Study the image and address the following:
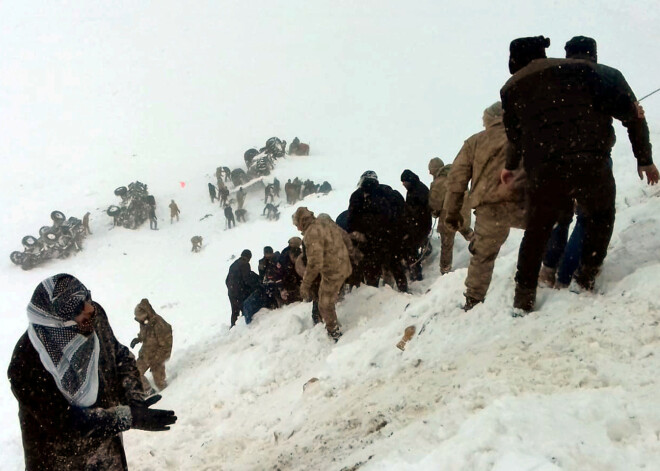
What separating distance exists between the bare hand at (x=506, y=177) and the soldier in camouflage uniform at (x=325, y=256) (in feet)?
7.57

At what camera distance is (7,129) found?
42281 millimetres

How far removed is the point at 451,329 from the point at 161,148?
3658cm

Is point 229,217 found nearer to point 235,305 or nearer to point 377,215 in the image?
point 235,305

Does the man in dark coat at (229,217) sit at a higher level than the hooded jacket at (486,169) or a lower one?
lower

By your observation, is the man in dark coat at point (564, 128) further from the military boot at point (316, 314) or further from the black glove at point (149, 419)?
Result: the military boot at point (316, 314)

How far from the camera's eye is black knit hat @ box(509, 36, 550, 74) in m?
2.84

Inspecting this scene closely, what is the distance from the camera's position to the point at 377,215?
238 inches

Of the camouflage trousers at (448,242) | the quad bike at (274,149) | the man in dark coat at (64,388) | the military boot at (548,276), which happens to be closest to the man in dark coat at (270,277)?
the camouflage trousers at (448,242)

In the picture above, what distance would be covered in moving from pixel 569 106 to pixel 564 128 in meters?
0.13

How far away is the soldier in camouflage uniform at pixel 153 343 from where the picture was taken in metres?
6.57

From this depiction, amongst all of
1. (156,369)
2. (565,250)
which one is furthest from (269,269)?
(565,250)

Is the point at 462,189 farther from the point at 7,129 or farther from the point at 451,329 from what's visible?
the point at 7,129

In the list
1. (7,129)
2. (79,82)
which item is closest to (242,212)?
(7,129)

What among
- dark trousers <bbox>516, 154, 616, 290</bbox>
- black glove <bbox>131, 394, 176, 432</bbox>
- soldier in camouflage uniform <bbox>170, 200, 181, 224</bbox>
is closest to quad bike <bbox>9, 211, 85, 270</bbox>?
soldier in camouflage uniform <bbox>170, 200, 181, 224</bbox>
